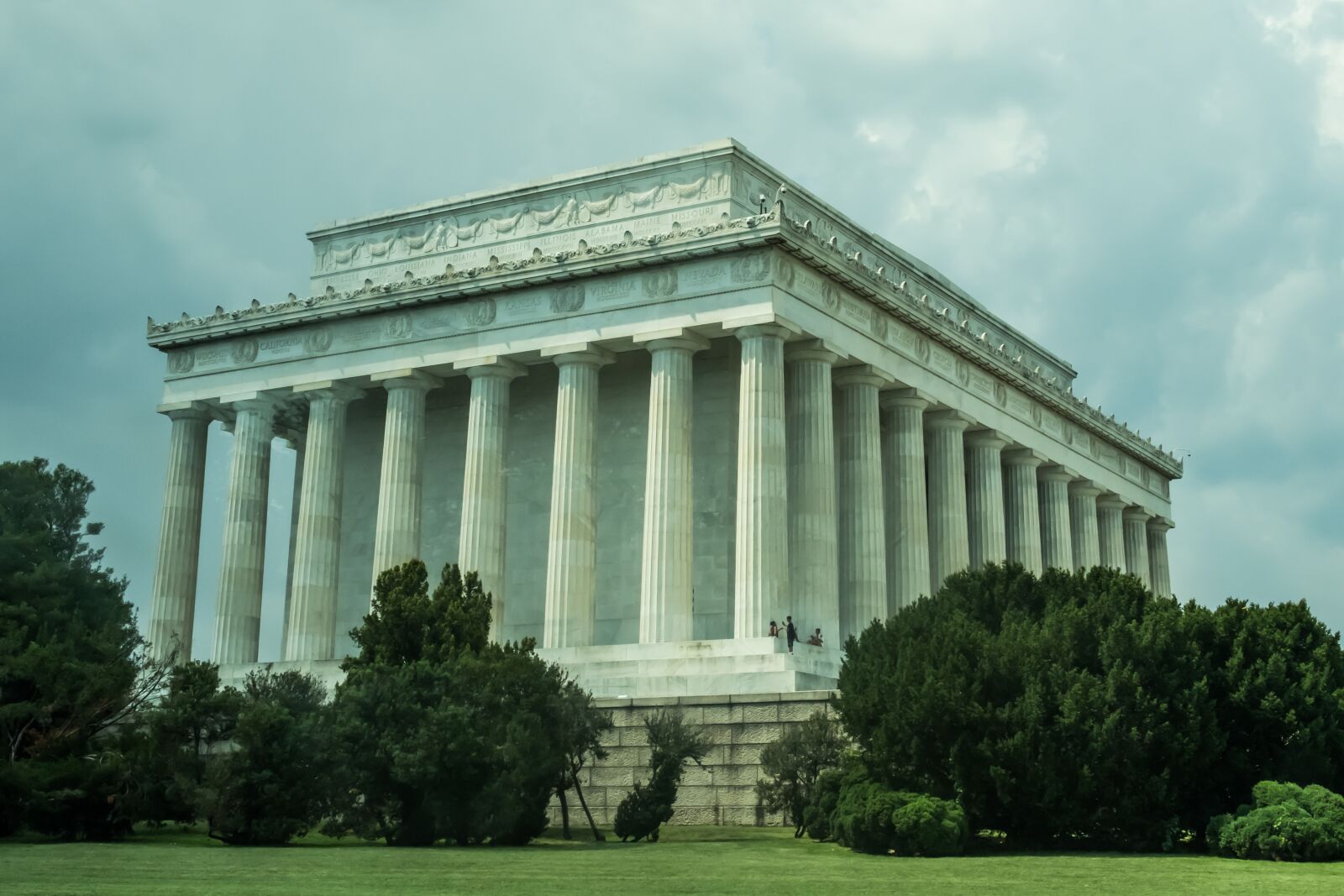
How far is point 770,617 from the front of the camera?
5109 cm

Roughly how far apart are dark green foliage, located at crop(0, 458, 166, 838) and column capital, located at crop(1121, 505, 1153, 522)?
54.4m

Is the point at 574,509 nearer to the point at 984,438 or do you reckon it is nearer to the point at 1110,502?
the point at 984,438

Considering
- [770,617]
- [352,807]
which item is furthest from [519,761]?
[770,617]

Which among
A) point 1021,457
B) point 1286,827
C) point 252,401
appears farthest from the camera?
point 1021,457

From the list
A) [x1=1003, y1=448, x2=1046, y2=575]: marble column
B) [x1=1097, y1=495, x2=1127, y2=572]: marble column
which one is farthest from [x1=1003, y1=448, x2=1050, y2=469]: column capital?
[x1=1097, y1=495, x2=1127, y2=572]: marble column

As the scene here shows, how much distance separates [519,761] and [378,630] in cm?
604

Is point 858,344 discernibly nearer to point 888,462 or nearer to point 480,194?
point 888,462

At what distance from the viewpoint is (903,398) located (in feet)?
203

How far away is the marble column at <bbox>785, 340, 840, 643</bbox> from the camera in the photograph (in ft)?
178

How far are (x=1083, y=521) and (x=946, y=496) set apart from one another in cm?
1619

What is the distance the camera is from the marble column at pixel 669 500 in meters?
52.3

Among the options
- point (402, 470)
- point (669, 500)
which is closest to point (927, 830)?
point (669, 500)

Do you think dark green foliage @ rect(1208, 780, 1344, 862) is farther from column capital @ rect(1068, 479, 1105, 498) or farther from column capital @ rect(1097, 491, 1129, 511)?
column capital @ rect(1097, 491, 1129, 511)

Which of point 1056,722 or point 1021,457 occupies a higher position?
point 1021,457
